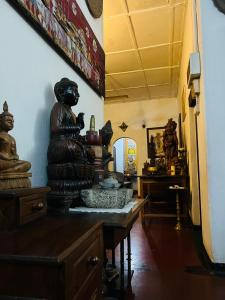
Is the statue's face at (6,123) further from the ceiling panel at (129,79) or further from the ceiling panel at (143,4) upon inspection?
the ceiling panel at (129,79)

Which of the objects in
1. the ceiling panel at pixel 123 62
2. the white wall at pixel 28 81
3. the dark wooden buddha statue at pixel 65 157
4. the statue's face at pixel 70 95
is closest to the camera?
the white wall at pixel 28 81

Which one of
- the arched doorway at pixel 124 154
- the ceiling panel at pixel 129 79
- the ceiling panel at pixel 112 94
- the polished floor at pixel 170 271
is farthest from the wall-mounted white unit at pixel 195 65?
the arched doorway at pixel 124 154

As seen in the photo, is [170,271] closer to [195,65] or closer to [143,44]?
[195,65]

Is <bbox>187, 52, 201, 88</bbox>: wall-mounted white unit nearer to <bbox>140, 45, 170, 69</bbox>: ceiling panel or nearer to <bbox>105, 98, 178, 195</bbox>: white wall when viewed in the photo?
<bbox>140, 45, 170, 69</bbox>: ceiling panel

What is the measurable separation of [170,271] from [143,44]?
3.65 m

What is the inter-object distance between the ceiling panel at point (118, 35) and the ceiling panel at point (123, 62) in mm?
210

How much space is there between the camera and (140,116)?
751 cm

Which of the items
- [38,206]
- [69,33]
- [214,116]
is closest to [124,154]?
[214,116]

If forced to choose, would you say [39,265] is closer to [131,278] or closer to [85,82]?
[131,278]

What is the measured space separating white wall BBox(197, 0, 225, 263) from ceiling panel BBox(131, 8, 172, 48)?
1279 mm

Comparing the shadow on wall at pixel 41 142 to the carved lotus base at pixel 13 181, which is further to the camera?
the shadow on wall at pixel 41 142

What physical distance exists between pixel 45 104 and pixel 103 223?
35.3 inches

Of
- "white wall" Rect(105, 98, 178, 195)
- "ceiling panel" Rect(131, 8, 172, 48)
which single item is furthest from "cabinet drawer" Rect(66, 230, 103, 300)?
"white wall" Rect(105, 98, 178, 195)

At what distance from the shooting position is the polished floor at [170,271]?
179cm
